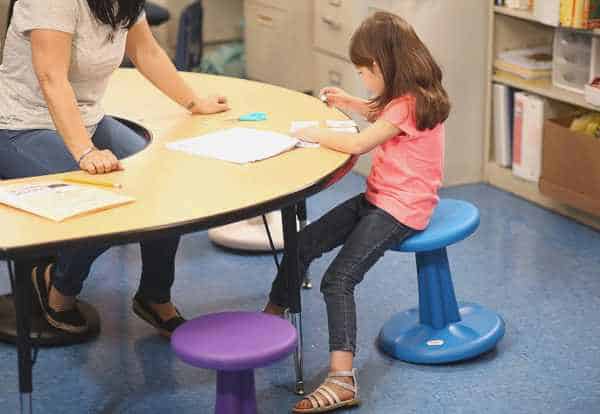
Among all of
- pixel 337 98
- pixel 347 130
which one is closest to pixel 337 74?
pixel 337 98

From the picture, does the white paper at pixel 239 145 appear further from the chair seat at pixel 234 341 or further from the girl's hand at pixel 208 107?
the chair seat at pixel 234 341

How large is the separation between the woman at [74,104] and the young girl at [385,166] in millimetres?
445

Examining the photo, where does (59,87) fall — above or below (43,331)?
above

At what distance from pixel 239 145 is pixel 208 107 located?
0.36 metres

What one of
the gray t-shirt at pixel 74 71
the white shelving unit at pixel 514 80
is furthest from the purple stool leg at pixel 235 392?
the white shelving unit at pixel 514 80

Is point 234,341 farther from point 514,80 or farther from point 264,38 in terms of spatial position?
point 264,38

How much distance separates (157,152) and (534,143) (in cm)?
186

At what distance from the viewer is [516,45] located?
13.7 ft

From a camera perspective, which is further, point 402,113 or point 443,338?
point 443,338

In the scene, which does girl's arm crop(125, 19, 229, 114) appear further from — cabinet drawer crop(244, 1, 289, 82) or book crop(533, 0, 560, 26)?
cabinet drawer crop(244, 1, 289, 82)

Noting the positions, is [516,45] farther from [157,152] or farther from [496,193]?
[157,152]

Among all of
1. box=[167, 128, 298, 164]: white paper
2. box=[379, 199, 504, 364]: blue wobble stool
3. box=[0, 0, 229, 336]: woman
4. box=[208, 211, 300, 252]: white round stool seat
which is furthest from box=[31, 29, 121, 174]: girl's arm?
box=[208, 211, 300, 252]: white round stool seat

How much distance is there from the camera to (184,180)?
2309 millimetres

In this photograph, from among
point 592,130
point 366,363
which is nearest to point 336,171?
point 366,363
